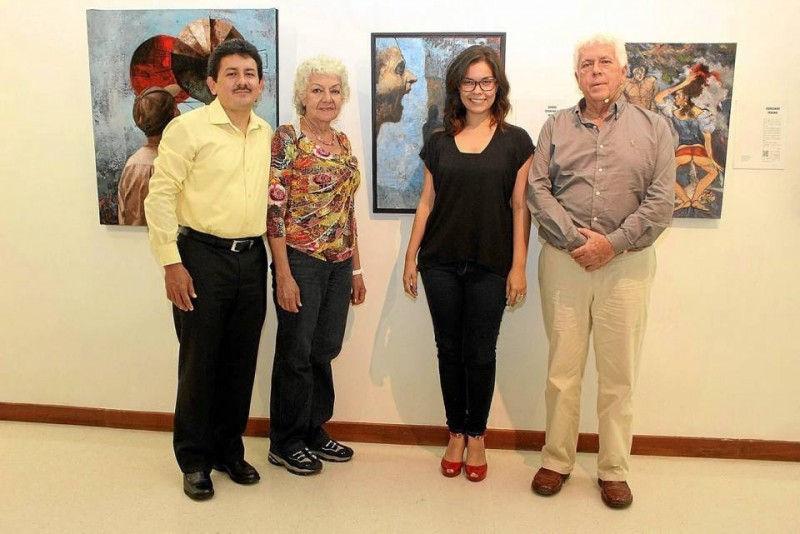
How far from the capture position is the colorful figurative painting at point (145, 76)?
8.65ft

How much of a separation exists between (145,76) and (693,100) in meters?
2.32

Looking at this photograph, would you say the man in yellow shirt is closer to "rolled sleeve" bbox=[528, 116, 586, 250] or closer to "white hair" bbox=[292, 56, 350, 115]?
"white hair" bbox=[292, 56, 350, 115]

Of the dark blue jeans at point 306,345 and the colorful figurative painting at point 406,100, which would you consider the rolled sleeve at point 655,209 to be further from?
the dark blue jeans at point 306,345

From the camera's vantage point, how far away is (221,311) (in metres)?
2.24

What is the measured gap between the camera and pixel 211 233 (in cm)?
220

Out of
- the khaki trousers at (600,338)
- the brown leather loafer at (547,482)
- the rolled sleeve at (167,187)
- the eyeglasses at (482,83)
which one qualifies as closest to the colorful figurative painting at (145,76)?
the rolled sleeve at (167,187)

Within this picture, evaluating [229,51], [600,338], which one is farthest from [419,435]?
[229,51]

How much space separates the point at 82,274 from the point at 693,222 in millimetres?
2783

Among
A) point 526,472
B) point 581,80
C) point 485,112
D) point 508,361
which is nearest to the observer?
point 581,80

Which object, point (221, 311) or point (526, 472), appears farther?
point (526, 472)

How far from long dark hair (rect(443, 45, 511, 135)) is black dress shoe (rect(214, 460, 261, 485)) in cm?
155

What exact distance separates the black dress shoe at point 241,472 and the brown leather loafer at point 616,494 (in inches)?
53.4

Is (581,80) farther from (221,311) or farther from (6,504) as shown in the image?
(6,504)

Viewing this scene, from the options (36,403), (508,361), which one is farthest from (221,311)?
(36,403)
